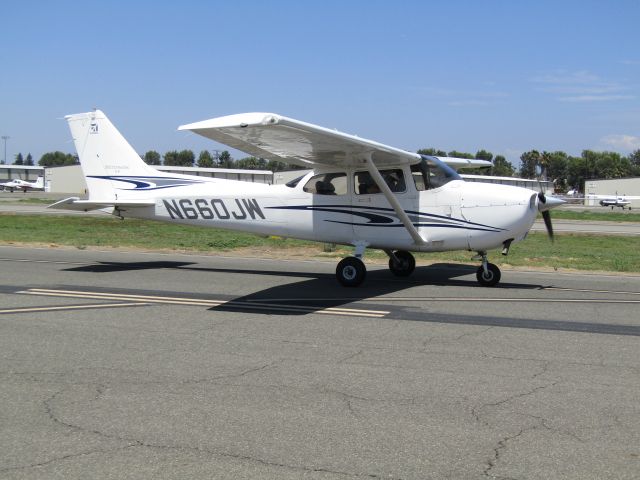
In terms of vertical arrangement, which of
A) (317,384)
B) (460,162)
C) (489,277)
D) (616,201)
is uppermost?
(460,162)

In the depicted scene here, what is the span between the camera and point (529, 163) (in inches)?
5546

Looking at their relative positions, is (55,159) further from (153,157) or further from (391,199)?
(391,199)

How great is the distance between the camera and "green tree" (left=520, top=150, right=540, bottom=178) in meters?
137

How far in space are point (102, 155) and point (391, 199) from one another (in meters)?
7.20

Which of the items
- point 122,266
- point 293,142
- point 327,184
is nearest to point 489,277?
point 327,184

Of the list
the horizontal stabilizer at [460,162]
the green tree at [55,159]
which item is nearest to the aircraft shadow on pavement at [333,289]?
the horizontal stabilizer at [460,162]

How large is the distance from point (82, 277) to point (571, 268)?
10.8m

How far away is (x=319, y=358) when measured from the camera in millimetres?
7105

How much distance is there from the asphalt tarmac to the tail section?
178 inches

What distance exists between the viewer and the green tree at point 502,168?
137 m

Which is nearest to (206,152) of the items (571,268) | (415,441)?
(571,268)

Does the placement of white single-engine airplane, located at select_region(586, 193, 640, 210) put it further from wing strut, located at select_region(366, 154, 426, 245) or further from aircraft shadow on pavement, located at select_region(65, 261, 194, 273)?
wing strut, located at select_region(366, 154, 426, 245)

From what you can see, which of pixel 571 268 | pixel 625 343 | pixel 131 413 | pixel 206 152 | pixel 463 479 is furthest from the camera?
pixel 206 152

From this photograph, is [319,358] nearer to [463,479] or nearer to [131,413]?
[131,413]
